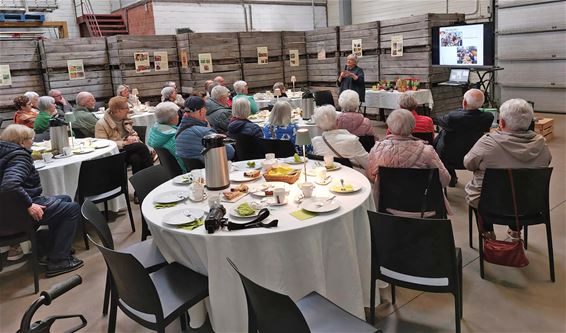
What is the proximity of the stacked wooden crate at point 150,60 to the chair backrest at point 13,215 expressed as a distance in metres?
6.63

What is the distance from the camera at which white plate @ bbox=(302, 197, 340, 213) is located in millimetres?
2624

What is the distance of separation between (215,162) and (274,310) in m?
1.55

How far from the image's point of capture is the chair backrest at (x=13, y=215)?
3.43 metres

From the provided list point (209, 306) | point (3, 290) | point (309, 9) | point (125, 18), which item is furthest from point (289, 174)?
point (309, 9)

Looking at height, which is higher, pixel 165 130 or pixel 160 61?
pixel 160 61

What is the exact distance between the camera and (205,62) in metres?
10.3

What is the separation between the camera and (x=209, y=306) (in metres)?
2.66

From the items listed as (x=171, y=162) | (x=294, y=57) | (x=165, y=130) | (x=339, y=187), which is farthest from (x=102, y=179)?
(x=294, y=57)

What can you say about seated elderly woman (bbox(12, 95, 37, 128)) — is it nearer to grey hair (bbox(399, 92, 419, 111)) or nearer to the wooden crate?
grey hair (bbox(399, 92, 419, 111))

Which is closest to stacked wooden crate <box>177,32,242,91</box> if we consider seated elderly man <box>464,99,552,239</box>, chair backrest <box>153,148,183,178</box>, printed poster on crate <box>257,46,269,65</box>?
printed poster on crate <box>257,46,269,65</box>

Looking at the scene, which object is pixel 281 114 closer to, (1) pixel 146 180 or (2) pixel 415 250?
(1) pixel 146 180

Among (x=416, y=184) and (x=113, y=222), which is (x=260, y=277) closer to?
(x=416, y=184)

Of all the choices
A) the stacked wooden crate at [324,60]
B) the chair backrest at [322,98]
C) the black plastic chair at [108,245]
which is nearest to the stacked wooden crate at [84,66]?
the chair backrest at [322,98]

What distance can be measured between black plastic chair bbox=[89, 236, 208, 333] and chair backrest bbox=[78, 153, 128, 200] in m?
1.99
